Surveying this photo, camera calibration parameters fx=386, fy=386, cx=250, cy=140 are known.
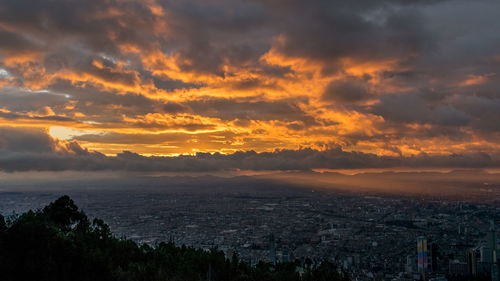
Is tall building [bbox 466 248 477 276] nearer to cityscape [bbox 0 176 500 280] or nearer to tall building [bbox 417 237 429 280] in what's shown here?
cityscape [bbox 0 176 500 280]

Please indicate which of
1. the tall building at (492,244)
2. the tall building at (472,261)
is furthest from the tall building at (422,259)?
the tall building at (492,244)

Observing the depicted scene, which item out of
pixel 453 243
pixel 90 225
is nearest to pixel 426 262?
pixel 453 243

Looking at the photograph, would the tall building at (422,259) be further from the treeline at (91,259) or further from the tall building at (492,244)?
the treeline at (91,259)

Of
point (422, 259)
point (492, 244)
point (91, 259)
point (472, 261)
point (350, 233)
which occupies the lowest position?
point (350, 233)

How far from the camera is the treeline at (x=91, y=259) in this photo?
11.4m

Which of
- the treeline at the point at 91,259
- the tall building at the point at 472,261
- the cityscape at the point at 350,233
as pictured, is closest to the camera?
the treeline at the point at 91,259

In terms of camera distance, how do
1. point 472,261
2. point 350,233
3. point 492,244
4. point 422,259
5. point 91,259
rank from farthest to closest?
point 350,233, point 492,244, point 422,259, point 472,261, point 91,259

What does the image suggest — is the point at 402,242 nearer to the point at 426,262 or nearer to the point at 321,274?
the point at 426,262

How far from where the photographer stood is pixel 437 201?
52.2m

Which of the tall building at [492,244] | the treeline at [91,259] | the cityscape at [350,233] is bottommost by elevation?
the cityscape at [350,233]

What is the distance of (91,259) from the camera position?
13.3 meters

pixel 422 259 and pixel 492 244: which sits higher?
pixel 492 244

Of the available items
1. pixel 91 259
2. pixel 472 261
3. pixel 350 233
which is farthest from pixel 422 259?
pixel 91 259

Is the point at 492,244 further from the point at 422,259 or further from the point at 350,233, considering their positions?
the point at 350,233
